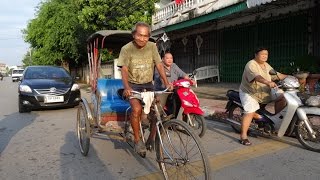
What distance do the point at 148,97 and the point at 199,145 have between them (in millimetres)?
1053

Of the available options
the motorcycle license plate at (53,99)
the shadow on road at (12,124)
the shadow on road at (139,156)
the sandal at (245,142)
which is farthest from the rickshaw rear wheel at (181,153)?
the motorcycle license plate at (53,99)

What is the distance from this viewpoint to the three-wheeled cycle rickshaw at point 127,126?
363 centimetres

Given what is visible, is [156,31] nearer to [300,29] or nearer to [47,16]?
[300,29]

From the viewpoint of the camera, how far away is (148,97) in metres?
4.27

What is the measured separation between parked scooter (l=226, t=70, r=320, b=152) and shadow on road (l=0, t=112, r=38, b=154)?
14.8ft

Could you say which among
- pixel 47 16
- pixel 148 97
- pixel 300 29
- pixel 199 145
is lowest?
pixel 199 145

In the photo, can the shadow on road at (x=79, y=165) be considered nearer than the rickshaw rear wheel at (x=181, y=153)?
No

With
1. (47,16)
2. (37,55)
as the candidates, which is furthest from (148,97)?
(37,55)

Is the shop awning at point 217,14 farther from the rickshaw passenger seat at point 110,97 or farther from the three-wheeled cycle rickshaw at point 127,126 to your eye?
the rickshaw passenger seat at point 110,97

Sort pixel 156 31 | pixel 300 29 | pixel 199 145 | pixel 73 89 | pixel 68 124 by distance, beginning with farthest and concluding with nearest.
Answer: pixel 156 31 < pixel 300 29 < pixel 73 89 < pixel 68 124 < pixel 199 145

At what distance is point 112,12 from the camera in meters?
18.6

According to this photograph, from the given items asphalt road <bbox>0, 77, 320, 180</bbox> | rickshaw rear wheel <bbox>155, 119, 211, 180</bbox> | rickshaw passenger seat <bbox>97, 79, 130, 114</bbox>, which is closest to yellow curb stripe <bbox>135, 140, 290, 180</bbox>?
asphalt road <bbox>0, 77, 320, 180</bbox>

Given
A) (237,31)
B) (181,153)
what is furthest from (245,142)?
(237,31)

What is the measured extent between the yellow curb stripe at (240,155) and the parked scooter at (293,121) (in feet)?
0.66
